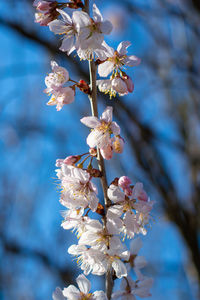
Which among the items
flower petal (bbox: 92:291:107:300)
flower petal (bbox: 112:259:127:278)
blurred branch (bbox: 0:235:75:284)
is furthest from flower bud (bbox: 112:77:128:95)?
blurred branch (bbox: 0:235:75:284)

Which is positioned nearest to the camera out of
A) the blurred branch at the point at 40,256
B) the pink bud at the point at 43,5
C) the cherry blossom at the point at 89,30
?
the cherry blossom at the point at 89,30

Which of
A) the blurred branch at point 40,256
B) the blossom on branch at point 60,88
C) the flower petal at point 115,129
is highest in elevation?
the blurred branch at point 40,256

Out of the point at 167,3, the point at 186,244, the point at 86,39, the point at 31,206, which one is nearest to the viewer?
the point at 86,39

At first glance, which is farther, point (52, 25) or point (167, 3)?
point (167, 3)

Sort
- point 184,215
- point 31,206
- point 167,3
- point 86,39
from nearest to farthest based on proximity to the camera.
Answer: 1. point 86,39
2. point 184,215
3. point 167,3
4. point 31,206

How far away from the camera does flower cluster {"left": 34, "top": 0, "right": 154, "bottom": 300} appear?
1.06 meters

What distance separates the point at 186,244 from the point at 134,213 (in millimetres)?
2848

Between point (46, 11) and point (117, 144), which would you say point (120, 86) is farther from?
point (46, 11)

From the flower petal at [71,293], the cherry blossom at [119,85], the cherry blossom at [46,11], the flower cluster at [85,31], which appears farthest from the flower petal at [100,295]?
the cherry blossom at [46,11]

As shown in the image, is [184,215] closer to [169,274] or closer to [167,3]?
[169,274]

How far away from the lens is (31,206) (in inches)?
228

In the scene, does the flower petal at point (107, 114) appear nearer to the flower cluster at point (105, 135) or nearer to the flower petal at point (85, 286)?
the flower cluster at point (105, 135)

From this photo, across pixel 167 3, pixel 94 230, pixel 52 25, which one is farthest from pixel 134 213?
pixel 167 3

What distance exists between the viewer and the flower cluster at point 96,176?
106cm
